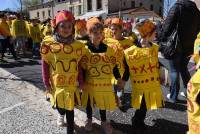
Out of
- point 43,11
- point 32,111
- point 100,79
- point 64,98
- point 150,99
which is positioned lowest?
point 43,11

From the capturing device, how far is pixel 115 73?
578 cm

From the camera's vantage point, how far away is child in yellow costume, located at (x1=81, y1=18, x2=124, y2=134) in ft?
18.0

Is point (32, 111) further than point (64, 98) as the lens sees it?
Yes

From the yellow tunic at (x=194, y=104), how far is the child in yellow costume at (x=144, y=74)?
1.90 meters

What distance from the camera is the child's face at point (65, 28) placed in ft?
17.1

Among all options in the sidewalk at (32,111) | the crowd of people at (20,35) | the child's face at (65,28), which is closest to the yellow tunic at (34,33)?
the crowd of people at (20,35)

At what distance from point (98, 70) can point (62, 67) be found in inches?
19.1

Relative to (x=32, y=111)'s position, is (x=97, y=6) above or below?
above

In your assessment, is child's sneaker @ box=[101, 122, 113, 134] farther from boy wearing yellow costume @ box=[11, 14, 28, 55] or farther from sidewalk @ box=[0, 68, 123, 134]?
boy wearing yellow costume @ box=[11, 14, 28, 55]

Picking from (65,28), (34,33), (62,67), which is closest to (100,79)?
(62,67)

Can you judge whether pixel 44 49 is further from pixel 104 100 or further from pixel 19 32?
pixel 19 32

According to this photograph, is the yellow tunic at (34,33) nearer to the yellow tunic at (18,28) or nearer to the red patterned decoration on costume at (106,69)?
the yellow tunic at (18,28)

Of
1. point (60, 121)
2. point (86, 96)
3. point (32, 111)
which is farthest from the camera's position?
point (32, 111)

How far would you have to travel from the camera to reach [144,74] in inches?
225
